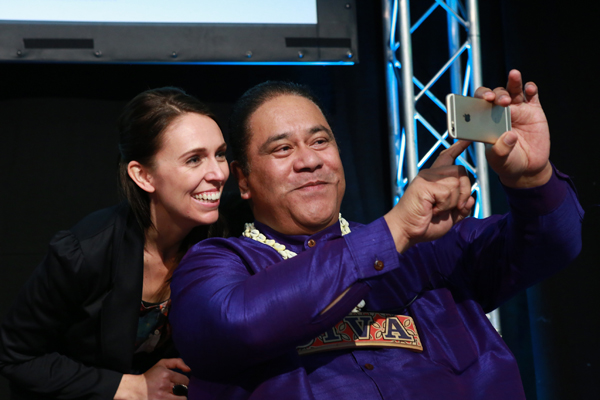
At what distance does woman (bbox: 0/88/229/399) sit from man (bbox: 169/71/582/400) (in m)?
0.22

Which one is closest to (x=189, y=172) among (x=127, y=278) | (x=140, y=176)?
(x=140, y=176)

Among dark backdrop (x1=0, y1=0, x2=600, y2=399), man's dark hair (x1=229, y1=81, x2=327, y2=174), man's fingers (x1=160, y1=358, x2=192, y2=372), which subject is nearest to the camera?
man's dark hair (x1=229, y1=81, x2=327, y2=174)

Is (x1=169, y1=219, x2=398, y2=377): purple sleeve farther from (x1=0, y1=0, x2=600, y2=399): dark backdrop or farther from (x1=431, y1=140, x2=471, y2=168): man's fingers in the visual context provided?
(x1=0, y1=0, x2=600, y2=399): dark backdrop

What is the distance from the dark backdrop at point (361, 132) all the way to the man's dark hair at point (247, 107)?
904 millimetres

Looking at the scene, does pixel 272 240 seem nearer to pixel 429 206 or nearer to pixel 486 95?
pixel 429 206

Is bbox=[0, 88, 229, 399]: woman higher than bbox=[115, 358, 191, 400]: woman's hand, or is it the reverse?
bbox=[0, 88, 229, 399]: woman

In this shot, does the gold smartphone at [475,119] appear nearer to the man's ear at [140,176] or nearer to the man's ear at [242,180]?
the man's ear at [242,180]

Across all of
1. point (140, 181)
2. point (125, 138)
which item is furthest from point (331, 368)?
point (125, 138)

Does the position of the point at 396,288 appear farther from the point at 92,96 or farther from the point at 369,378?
the point at 92,96

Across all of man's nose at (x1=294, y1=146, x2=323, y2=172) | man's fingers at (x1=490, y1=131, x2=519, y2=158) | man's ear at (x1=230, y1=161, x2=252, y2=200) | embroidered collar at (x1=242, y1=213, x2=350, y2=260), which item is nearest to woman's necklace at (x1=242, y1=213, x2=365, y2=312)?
embroidered collar at (x1=242, y1=213, x2=350, y2=260)

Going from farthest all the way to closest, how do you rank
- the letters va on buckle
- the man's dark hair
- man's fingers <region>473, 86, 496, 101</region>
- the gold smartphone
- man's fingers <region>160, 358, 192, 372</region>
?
man's fingers <region>160, 358, 192, 372</region>
the man's dark hair
the letters va on buckle
man's fingers <region>473, 86, 496, 101</region>
the gold smartphone

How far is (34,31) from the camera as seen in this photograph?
7.88 ft

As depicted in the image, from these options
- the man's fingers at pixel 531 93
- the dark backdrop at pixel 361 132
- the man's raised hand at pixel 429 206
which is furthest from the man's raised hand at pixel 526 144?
the dark backdrop at pixel 361 132

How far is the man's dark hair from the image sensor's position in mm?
1764
